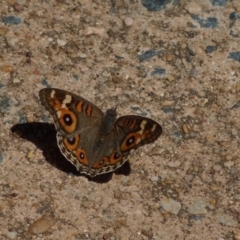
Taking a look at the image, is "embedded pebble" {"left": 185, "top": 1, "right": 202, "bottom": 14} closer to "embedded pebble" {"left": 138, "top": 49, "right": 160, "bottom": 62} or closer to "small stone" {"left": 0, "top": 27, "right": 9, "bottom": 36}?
"embedded pebble" {"left": 138, "top": 49, "right": 160, "bottom": 62}

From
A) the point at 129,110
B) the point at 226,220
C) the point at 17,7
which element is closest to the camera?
the point at 226,220

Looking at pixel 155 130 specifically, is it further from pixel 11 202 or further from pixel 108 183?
pixel 11 202

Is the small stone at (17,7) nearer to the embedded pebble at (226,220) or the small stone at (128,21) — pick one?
the small stone at (128,21)

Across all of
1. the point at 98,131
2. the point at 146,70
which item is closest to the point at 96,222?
the point at 98,131

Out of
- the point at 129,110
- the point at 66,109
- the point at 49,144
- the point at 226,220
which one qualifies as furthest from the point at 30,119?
the point at 226,220

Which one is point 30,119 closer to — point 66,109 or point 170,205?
point 66,109

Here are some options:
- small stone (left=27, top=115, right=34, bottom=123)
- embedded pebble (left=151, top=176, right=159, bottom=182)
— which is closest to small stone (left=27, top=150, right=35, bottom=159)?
small stone (left=27, top=115, right=34, bottom=123)
